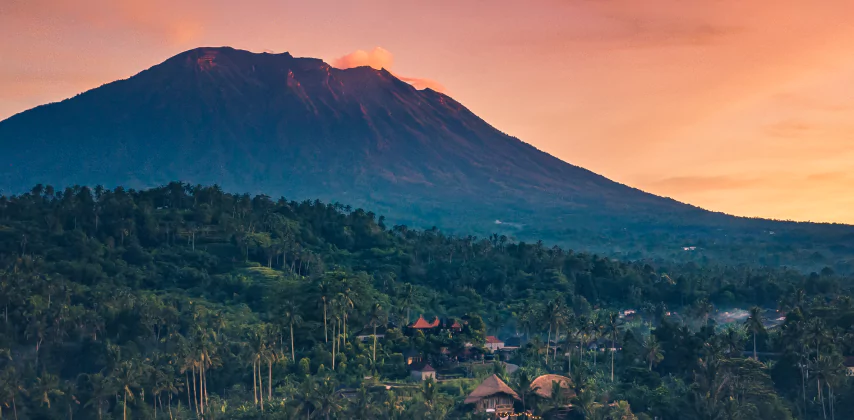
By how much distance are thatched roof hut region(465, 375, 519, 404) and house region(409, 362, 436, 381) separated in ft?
27.6

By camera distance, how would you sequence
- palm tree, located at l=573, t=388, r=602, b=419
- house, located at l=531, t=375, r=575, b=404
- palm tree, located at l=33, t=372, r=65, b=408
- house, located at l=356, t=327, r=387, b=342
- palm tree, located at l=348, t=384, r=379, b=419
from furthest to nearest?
house, located at l=356, t=327, r=387, b=342, palm tree, located at l=33, t=372, r=65, b=408, house, located at l=531, t=375, r=575, b=404, palm tree, located at l=573, t=388, r=602, b=419, palm tree, located at l=348, t=384, r=379, b=419

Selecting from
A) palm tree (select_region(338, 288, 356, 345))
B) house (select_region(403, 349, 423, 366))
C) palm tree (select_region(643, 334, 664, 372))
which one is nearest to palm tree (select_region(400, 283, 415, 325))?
palm tree (select_region(338, 288, 356, 345))

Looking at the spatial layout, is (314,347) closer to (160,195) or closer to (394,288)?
(394,288)

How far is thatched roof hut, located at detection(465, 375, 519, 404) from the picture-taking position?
214ft

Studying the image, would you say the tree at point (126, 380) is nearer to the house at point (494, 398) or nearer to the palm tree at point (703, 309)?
the house at point (494, 398)

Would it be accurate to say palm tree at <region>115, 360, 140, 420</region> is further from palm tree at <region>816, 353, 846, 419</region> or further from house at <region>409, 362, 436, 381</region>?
palm tree at <region>816, 353, 846, 419</region>

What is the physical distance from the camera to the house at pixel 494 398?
6506 centimetres

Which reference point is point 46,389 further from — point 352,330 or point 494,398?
point 494,398

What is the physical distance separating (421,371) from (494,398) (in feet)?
34.9

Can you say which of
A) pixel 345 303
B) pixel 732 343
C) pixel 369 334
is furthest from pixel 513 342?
pixel 732 343

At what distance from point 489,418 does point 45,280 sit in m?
43.3

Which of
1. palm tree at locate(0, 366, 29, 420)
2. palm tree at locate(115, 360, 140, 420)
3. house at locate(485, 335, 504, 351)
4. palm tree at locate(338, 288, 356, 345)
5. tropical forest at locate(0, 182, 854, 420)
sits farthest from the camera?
house at locate(485, 335, 504, 351)

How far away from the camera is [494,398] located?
65562 mm

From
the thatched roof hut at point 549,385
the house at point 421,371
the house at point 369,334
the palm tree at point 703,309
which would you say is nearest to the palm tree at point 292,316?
the house at point 369,334
